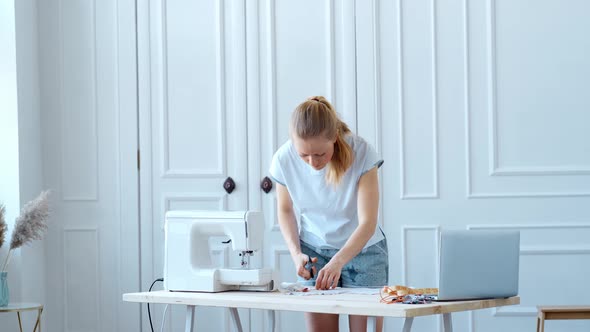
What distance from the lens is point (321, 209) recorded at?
314 centimetres

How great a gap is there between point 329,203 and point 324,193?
4 centimetres

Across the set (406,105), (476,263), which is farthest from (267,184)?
(476,263)

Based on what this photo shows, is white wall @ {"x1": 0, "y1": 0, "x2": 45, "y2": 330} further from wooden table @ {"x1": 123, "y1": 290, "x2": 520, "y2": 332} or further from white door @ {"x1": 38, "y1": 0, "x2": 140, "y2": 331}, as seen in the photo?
wooden table @ {"x1": 123, "y1": 290, "x2": 520, "y2": 332}

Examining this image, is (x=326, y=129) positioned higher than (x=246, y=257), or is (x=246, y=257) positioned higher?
(x=326, y=129)

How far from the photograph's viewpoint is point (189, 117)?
4.84 meters

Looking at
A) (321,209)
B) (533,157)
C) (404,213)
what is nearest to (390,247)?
(404,213)

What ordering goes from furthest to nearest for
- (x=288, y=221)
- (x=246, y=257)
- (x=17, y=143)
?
(x=17, y=143) → (x=288, y=221) → (x=246, y=257)

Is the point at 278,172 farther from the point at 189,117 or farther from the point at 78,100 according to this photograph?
the point at 78,100

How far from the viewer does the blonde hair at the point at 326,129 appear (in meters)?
2.97

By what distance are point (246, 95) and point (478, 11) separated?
1.19 m

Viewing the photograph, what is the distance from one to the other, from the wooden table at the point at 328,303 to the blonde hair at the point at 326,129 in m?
0.42

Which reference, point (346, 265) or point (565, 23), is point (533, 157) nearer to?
point (565, 23)

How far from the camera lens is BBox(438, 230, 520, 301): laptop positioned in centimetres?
259

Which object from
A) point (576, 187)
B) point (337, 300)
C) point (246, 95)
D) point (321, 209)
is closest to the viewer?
point (337, 300)
